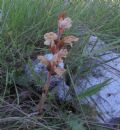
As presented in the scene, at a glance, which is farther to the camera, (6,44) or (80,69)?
(6,44)

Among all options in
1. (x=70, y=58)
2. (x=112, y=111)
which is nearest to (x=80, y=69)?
(x=70, y=58)

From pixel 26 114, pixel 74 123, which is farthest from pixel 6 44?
pixel 74 123

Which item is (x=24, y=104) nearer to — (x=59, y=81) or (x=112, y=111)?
(x=59, y=81)

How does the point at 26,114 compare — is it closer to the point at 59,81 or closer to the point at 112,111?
the point at 59,81

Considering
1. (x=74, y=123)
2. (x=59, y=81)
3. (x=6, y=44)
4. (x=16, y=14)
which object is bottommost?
(x=74, y=123)

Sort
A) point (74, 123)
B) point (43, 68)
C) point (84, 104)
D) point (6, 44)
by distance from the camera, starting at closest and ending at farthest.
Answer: point (74, 123) < point (84, 104) < point (43, 68) < point (6, 44)

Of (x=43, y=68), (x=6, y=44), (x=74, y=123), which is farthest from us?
(x=6, y=44)

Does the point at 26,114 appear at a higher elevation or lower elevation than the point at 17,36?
lower

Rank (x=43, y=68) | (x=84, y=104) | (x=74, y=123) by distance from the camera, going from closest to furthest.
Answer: (x=74, y=123), (x=84, y=104), (x=43, y=68)

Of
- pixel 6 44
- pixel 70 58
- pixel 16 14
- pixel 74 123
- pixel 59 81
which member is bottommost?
pixel 74 123
